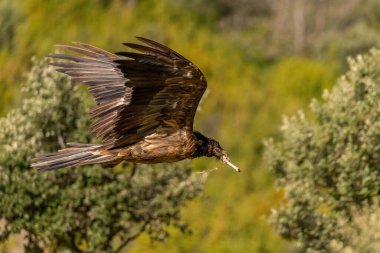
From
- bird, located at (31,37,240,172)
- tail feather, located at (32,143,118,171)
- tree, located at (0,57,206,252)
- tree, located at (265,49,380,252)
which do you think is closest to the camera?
bird, located at (31,37,240,172)

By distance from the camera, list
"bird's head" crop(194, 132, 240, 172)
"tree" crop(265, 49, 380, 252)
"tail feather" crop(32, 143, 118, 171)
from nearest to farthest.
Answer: "tail feather" crop(32, 143, 118, 171) → "bird's head" crop(194, 132, 240, 172) → "tree" crop(265, 49, 380, 252)

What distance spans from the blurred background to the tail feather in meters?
22.9

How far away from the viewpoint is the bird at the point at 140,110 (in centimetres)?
1490

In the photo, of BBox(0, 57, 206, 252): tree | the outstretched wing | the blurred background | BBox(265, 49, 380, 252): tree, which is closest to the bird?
the outstretched wing

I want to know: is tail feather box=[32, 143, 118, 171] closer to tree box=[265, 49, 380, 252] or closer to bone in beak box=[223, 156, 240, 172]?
bone in beak box=[223, 156, 240, 172]

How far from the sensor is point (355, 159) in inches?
945

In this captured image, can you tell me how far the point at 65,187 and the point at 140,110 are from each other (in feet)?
27.1

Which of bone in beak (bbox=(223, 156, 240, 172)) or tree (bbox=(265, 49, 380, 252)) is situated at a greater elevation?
tree (bbox=(265, 49, 380, 252))

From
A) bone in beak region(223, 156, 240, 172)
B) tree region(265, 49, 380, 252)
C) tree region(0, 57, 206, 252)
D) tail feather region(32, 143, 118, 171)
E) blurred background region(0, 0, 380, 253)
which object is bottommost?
tail feather region(32, 143, 118, 171)

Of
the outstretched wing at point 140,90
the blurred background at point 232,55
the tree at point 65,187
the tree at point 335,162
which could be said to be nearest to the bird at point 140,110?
the outstretched wing at point 140,90

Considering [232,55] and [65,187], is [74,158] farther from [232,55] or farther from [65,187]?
[232,55]

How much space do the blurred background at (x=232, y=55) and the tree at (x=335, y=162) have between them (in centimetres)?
1496

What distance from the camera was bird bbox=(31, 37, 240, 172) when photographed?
1490cm

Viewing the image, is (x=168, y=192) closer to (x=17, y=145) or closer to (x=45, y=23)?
(x=17, y=145)
